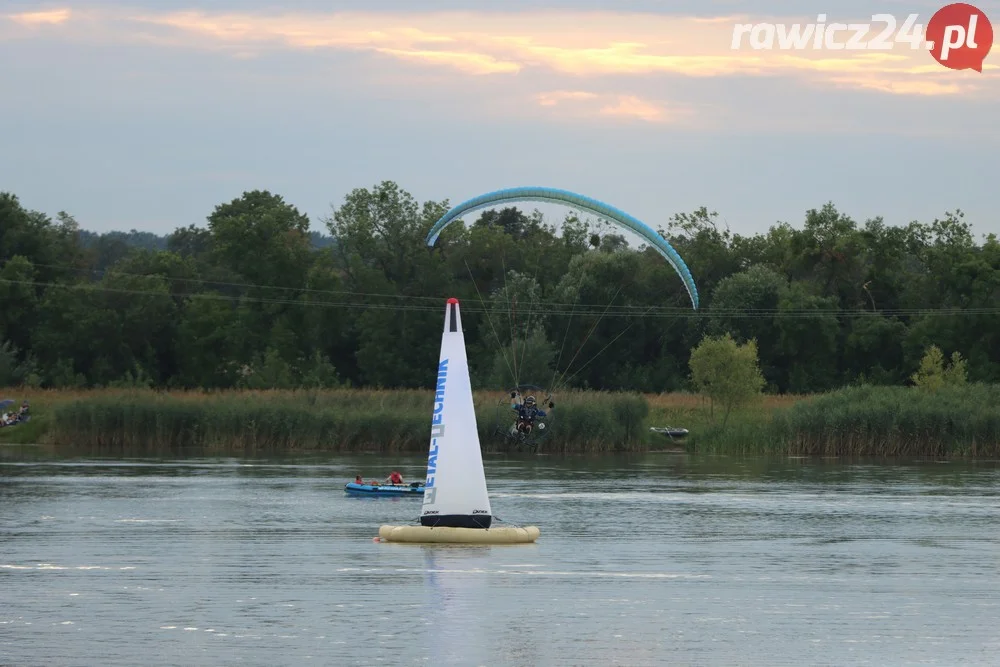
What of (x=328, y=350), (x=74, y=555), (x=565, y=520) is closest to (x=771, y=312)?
(x=328, y=350)

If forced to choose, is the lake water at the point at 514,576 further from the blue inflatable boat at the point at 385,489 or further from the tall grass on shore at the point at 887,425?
the tall grass on shore at the point at 887,425

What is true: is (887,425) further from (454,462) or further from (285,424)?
(454,462)

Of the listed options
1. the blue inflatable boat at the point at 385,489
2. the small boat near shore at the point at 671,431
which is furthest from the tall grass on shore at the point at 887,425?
the blue inflatable boat at the point at 385,489

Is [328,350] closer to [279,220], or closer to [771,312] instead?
[279,220]

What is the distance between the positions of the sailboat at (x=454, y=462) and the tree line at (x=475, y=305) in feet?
138

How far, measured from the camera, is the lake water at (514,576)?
2036 cm

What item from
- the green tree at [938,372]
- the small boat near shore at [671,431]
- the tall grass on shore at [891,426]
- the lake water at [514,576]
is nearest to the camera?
the lake water at [514,576]

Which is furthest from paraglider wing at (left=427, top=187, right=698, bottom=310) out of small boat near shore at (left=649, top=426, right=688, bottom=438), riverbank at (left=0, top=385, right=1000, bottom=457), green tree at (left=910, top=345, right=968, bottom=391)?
green tree at (left=910, top=345, right=968, bottom=391)

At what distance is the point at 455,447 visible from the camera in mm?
28516

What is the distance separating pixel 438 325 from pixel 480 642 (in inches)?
2661

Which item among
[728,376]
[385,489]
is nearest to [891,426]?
[728,376]

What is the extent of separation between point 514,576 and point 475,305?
61.1m

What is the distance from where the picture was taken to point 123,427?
60.0 meters

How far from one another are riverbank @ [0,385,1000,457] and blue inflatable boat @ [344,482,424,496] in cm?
1598
